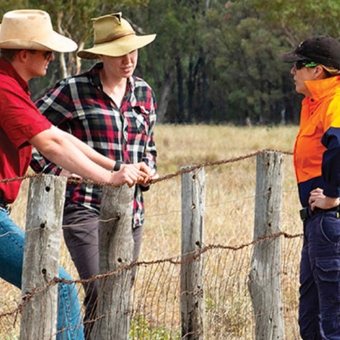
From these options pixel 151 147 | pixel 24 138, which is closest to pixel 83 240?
pixel 151 147

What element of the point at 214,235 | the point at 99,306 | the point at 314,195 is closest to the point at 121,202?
the point at 99,306

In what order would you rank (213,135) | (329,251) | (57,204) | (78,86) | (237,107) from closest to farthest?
(57,204) → (329,251) → (78,86) → (213,135) → (237,107)

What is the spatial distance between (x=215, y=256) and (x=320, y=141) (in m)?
2.45

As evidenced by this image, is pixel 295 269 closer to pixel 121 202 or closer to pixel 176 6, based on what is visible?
pixel 121 202

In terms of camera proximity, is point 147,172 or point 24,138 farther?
point 147,172

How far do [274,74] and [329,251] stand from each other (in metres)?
45.2

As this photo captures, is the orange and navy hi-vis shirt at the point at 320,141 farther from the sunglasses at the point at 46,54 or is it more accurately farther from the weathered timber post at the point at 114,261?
the sunglasses at the point at 46,54

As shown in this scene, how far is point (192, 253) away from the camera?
147 inches

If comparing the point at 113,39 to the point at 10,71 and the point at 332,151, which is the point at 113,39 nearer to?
the point at 10,71

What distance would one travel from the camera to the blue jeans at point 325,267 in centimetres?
356

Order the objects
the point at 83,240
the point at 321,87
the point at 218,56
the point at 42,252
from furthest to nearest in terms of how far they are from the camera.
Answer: the point at 218,56, the point at 83,240, the point at 321,87, the point at 42,252

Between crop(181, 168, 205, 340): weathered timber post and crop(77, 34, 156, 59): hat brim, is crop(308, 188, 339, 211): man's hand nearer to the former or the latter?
crop(181, 168, 205, 340): weathered timber post

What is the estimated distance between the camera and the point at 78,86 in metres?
4.01

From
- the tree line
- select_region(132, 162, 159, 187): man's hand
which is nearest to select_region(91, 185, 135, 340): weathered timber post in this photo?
select_region(132, 162, 159, 187): man's hand
